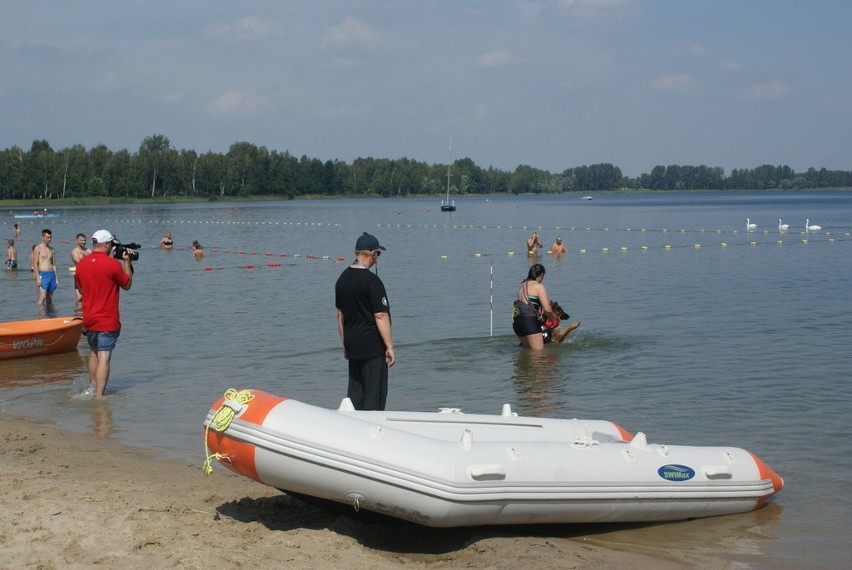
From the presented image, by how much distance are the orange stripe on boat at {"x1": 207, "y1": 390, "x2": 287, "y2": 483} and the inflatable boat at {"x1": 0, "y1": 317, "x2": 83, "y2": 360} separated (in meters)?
7.86

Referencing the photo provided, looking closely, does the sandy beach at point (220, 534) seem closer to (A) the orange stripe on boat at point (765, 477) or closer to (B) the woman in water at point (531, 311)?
(A) the orange stripe on boat at point (765, 477)

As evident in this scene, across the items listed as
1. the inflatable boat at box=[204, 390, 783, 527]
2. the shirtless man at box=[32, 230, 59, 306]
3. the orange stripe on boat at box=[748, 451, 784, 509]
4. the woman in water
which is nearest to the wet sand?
the inflatable boat at box=[204, 390, 783, 527]

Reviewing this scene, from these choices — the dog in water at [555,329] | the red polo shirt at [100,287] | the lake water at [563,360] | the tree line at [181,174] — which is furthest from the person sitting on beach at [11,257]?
the tree line at [181,174]

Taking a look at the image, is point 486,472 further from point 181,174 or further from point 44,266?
point 181,174

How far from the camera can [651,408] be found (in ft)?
34.2

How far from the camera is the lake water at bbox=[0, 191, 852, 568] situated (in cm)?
872

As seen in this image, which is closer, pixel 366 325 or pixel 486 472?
pixel 486 472

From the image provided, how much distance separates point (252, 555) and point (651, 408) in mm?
6162

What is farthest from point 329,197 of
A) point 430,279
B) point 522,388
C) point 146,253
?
point 522,388

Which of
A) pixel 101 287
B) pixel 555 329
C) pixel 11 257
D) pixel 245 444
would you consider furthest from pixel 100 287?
pixel 11 257

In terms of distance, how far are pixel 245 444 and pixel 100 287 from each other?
172 inches

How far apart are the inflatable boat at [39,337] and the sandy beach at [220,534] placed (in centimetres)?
587

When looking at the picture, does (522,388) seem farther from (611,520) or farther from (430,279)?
(430,279)

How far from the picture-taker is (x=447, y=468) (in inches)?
224
